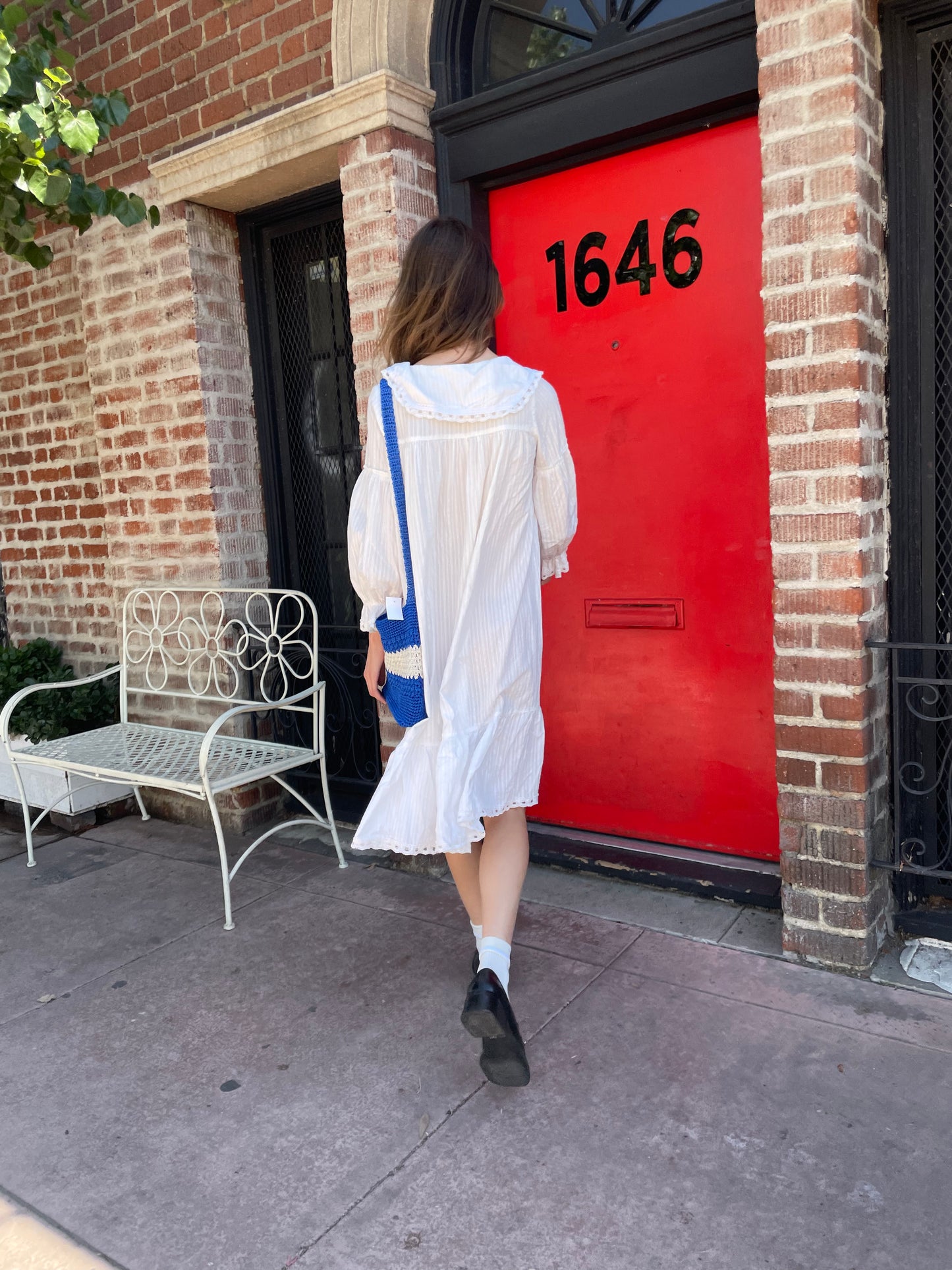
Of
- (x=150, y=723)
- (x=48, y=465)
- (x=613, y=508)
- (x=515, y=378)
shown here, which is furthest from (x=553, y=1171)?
(x=48, y=465)

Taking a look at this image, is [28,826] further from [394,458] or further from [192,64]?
[192,64]

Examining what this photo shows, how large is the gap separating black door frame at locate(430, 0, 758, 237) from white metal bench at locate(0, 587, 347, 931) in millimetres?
1779

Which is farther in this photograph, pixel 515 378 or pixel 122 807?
pixel 122 807

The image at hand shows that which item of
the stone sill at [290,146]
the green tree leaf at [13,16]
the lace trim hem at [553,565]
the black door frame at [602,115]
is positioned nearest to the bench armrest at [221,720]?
the black door frame at [602,115]

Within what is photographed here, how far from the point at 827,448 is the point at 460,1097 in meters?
1.86

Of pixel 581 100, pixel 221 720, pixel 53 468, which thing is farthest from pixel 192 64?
pixel 221 720

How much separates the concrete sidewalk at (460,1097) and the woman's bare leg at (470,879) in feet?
0.90

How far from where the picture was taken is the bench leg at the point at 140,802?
15.3ft

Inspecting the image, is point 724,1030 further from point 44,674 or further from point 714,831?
point 44,674

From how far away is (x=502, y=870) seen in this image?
256 centimetres

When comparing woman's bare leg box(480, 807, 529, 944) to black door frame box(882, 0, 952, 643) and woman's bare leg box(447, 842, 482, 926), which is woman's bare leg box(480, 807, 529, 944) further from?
black door frame box(882, 0, 952, 643)

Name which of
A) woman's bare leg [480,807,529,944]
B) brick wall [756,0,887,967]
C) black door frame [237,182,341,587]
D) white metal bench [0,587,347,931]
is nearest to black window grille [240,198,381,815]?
black door frame [237,182,341,587]

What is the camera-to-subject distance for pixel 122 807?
15.9 ft

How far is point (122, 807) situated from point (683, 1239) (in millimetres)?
3655
